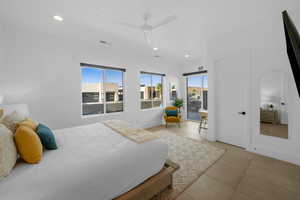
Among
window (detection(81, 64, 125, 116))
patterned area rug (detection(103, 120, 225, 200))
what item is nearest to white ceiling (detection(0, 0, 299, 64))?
window (detection(81, 64, 125, 116))

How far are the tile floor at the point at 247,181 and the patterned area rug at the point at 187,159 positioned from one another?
90 millimetres

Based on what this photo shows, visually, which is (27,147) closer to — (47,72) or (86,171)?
(86,171)

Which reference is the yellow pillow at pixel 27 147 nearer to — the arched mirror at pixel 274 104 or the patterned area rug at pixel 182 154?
the patterned area rug at pixel 182 154

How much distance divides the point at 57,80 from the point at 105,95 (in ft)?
4.12

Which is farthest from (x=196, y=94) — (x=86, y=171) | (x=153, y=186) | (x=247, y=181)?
(x=86, y=171)

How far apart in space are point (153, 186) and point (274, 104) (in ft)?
9.32

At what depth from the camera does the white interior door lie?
2828 mm

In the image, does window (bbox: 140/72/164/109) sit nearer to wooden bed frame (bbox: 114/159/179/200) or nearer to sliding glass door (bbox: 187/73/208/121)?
sliding glass door (bbox: 187/73/208/121)

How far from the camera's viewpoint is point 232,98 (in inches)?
121

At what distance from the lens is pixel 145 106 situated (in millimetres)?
4926

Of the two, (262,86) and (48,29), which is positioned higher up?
(48,29)

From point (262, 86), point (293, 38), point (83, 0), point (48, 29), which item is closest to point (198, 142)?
point (262, 86)

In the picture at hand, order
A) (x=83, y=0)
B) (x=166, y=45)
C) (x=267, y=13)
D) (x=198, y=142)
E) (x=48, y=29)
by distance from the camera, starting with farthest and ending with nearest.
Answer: (x=166, y=45) < (x=198, y=142) < (x=48, y=29) < (x=267, y=13) < (x=83, y=0)

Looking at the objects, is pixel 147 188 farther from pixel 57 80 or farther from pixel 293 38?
pixel 57 80
